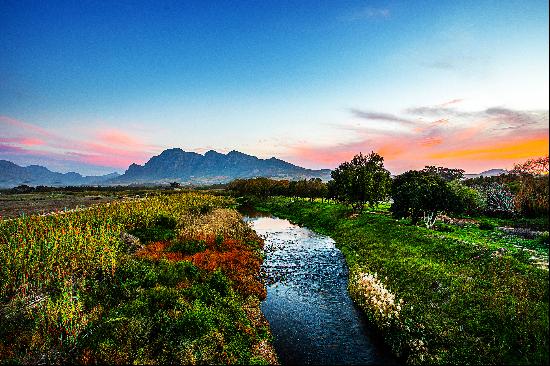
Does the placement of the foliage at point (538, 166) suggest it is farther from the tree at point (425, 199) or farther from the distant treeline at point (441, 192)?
the tree at point (425, 199)

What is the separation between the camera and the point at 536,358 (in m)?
15.3

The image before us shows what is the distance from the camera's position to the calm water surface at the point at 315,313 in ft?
66.4

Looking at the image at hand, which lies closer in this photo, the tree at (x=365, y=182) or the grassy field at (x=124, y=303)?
the grassy field at (x=124, y=303)

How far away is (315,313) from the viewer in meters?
26.2

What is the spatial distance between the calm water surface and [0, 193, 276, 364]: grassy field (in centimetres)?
164

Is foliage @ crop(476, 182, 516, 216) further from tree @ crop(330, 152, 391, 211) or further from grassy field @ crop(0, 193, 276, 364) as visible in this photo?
grassy field @ crop(0, 193, 276, 364)

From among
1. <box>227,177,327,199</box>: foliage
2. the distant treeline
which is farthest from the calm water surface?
<box>227,177,327,199</box>: foliage

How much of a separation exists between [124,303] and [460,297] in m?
24.0

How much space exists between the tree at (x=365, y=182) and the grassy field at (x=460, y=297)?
29.8m

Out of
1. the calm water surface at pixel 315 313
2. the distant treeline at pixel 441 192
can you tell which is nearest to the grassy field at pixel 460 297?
the calm water surface at pixel 315 313

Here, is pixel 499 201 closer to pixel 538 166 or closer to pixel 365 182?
pixel 365 182

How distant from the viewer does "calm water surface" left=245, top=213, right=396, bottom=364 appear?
797 inches

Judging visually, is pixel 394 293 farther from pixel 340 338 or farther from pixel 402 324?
pixel 340 338

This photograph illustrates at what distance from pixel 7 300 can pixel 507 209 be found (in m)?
66.9
